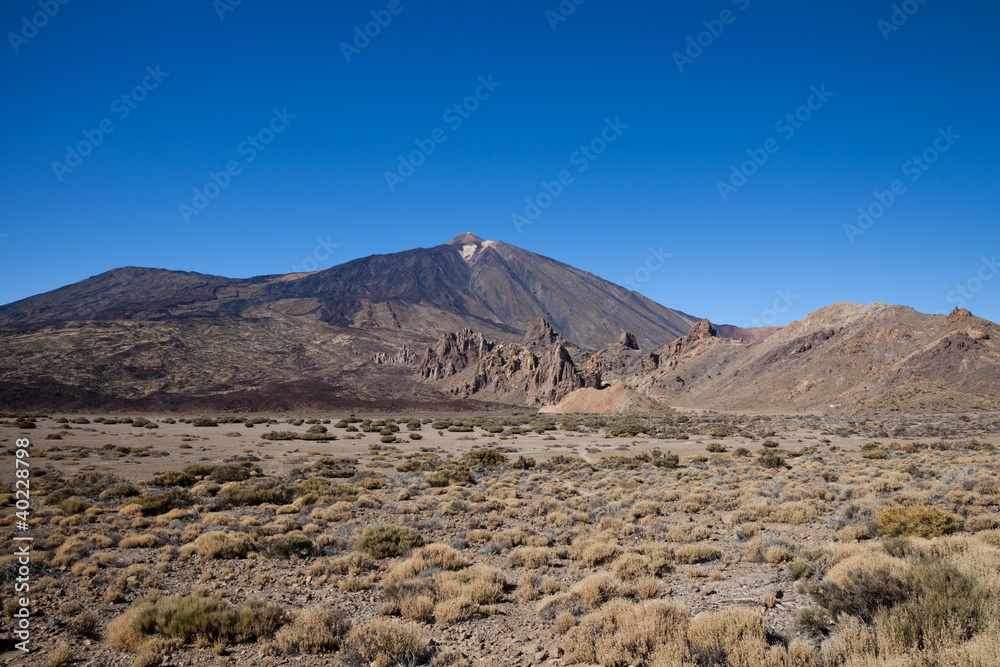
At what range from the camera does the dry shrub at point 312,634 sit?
639cm

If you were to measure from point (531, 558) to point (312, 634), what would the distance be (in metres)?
4.50

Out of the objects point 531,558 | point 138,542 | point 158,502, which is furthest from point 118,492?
point 531,558

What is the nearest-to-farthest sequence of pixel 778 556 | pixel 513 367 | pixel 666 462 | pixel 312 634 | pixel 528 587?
pixel 312 634, pixel 528 587, pixel 778 556, pixel 666 462, pixel 513 367

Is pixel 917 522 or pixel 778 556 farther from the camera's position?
pixel 917 522

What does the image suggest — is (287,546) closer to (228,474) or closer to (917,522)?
(228,474)

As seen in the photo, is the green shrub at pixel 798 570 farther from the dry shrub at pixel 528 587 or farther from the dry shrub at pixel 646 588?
the dry shrub at pixel 528 587

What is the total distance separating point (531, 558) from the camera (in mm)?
9672

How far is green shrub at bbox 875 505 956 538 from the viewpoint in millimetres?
8938

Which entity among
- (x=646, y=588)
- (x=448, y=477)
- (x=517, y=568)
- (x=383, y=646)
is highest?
(x=646, y=588)

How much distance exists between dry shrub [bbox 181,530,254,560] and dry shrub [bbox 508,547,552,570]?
577cm

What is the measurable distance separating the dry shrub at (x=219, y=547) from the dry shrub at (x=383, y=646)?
521 cm

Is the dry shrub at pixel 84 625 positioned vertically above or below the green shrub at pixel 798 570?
below

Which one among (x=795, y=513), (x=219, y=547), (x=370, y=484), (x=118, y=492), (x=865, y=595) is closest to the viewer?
(x=865, y=595)

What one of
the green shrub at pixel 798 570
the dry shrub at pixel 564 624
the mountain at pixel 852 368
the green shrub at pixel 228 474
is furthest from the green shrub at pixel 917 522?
the mountain at pixel 852 368
